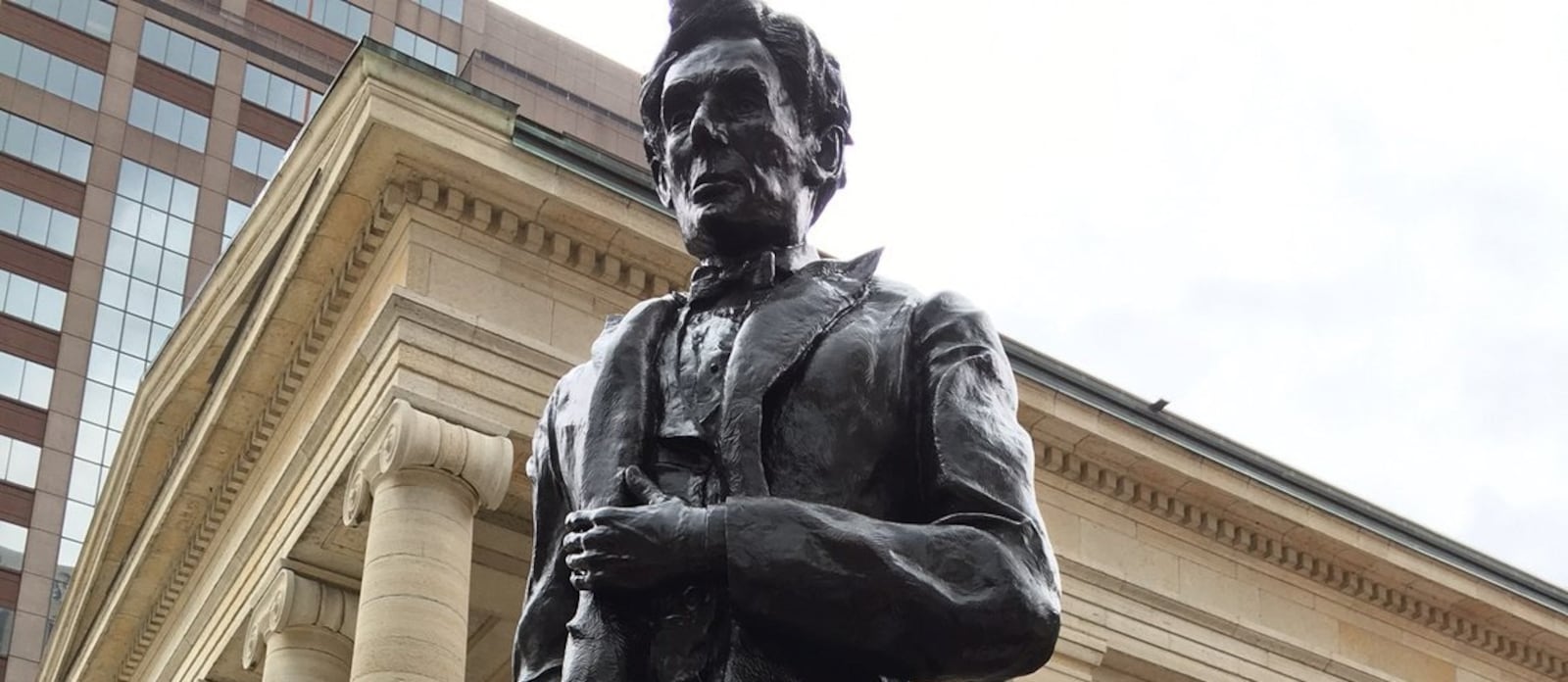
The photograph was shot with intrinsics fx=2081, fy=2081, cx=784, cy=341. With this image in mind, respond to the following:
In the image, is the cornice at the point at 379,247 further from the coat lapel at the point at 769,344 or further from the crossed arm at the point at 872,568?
the crossed arm at the point at 872,568

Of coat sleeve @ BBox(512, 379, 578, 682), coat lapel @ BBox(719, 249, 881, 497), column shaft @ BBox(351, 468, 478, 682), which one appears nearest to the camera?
coat lapel @ BBox(719, 249, 881, 497)

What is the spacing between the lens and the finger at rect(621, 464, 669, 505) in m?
2.77

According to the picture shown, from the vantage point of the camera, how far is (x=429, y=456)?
18.6 metres

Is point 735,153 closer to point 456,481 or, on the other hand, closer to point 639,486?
point 639,486

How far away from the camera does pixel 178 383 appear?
2567cm

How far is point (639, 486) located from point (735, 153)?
22.3 inches

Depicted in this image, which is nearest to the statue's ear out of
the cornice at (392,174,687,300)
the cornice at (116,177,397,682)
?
the cornice at (392,174,687,300)

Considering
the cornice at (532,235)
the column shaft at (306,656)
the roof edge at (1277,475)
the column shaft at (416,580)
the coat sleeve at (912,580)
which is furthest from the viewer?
the roof edge at (1277,475)

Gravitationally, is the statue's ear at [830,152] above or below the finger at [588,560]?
above

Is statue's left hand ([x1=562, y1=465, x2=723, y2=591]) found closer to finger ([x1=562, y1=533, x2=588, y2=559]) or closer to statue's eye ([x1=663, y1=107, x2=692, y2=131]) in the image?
finger ([x1=562, y1=533, x2=588, y2=559])

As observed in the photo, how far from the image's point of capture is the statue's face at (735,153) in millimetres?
3084

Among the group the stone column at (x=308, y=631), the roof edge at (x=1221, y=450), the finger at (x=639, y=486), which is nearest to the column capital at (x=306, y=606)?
the stone column at (x=308, y=631)

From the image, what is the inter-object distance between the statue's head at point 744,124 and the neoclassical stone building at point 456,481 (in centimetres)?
1450

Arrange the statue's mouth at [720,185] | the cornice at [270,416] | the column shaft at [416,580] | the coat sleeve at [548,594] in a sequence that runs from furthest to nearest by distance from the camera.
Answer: the cornice at [270,416], the column shaft at [416,580], the statue's mouth at [720,185], the coat sleeve at [548,594]
